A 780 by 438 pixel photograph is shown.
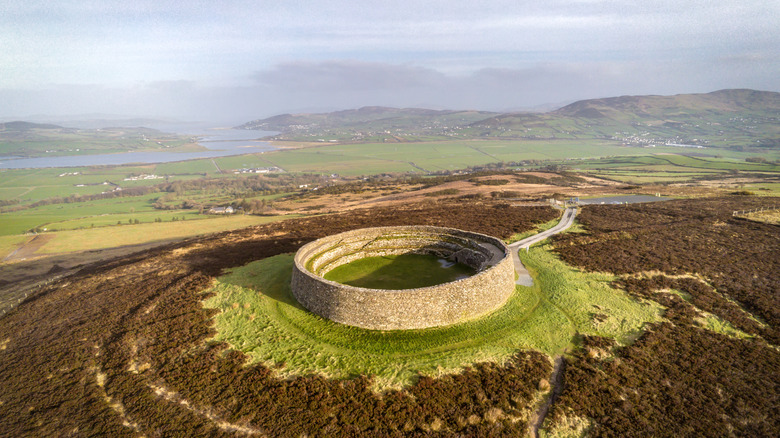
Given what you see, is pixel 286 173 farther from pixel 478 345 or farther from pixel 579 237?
pixel 478 345

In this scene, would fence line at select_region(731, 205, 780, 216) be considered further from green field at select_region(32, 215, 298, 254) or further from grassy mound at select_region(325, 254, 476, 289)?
green field at select_region(32, 215, 298, 254)

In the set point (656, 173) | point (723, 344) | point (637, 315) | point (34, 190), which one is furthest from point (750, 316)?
point (34, 190)

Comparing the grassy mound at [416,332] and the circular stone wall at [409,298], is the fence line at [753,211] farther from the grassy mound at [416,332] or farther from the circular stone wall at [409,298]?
the circular stone wall at [409,298]

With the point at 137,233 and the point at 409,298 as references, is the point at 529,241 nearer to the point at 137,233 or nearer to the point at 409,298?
Answer: the point at 409,298

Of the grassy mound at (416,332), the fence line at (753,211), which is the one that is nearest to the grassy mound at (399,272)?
the grassy mound at (416,332)

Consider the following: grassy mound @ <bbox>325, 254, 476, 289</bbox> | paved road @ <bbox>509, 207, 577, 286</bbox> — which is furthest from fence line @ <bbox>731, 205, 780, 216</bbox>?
grassy mound @ <bbox>325, 254, 476, 289</bbox>

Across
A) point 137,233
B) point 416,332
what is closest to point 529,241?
point 416,332
